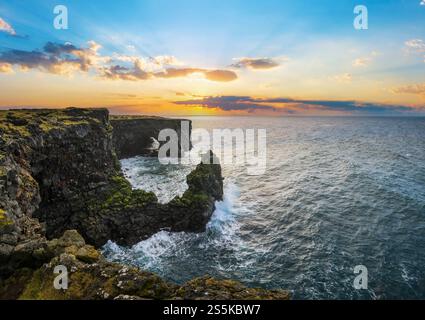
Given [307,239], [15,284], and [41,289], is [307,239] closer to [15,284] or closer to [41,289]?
[41,289]

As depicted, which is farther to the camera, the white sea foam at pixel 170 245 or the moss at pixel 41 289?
the white sea foam at pixel 170 245

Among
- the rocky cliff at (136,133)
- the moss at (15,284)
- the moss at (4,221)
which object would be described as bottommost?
the moss at (15,284)

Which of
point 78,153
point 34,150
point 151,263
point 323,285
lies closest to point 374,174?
point 323,285

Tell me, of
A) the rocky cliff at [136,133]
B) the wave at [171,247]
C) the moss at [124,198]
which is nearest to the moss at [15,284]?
the wave at [171,247]

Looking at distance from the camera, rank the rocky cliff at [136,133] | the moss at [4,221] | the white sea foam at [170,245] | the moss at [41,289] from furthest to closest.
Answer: the rocky cliff at [136,133] < the white sea foam at [170,245] < the moss at [4,221] < the moss at [41,289]

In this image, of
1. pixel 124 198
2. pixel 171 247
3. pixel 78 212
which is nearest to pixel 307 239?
pixel 171 247

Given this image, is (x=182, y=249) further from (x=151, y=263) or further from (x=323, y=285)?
(x=323, y=285)

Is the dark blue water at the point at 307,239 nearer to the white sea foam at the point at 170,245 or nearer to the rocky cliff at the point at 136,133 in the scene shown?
the white sea foam at the point at 170,245

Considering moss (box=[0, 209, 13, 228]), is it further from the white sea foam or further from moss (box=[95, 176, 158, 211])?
moss (box=[95, 176, 158, 211])

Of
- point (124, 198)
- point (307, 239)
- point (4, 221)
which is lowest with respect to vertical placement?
point (307, 239)
